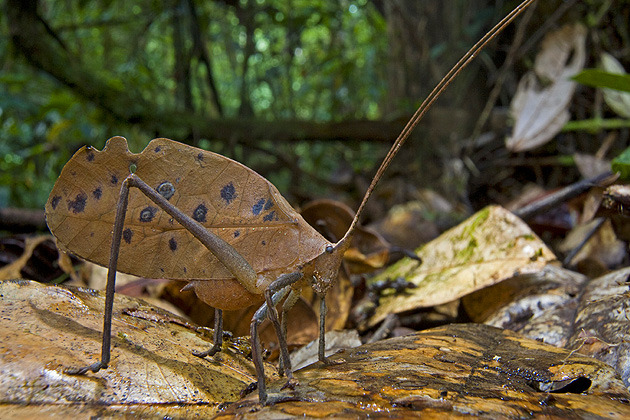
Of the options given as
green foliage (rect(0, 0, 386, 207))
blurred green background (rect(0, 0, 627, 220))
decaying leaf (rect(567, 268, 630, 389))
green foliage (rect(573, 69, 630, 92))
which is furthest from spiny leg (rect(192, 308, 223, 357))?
green foliage (rect(0, 0, 386, 207))

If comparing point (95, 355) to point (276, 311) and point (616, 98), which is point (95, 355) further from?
point (616, 98)

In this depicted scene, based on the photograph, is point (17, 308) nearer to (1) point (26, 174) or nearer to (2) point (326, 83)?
(1) point (26, 174)

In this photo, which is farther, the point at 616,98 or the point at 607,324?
the point at 616,98

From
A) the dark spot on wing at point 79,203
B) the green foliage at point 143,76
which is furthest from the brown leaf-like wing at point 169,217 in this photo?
the green foliage at point 143,76

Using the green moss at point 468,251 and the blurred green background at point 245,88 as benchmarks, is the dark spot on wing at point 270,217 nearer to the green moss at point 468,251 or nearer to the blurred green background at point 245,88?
the green moss at point 468,251

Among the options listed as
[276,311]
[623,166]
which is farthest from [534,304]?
[276,311]
